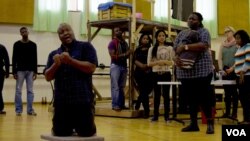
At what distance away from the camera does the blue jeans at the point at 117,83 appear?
7.32 metres

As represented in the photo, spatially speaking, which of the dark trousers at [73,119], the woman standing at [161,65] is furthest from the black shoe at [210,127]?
the dark trousers at [73,119]

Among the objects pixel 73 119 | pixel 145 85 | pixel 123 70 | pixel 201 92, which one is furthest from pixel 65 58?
pixel 123 70

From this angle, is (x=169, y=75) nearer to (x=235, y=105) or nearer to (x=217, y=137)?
(x=235, y=105)

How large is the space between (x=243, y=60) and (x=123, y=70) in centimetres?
222

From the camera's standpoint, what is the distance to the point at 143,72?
707 centimetres

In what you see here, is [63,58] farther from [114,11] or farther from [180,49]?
[114,11]

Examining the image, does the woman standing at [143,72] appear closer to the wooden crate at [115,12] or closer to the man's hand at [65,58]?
the wooden crate at [115,12]

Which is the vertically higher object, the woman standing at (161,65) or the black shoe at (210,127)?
the woman standing at (161,65)

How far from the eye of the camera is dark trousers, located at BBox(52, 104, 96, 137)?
13.9ft

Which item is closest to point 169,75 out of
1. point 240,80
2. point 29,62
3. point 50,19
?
point 240,80

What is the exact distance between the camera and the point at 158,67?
255 inches

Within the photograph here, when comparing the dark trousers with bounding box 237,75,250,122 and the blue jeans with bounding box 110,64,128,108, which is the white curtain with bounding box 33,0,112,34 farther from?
the dark trousers with bounding box 237,75,250,122

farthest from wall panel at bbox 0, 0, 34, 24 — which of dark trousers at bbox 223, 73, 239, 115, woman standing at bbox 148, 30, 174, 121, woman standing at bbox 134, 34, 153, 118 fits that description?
dark trousers at bbox 223, 73, 239, 115

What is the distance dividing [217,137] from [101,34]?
7642mm
